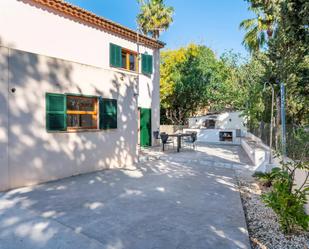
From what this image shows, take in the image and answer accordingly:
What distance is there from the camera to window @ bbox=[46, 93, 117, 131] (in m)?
6.78

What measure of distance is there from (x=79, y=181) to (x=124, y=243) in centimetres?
381

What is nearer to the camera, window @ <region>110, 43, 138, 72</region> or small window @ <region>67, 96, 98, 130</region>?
small window @ <region>67, 96, 98, 130</region>

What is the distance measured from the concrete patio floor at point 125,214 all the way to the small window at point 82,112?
5.45ft

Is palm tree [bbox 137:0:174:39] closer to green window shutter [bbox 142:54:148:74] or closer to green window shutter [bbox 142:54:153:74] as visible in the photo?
green window shutter [bbox 142:54:153:74]

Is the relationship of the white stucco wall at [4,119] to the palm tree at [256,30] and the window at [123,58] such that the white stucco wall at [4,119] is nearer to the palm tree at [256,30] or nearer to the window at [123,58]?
the window at [123,58]

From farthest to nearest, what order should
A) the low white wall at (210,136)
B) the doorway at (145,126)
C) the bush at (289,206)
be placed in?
the low white wall at (210,136), the doorway at (145,126), the bush at (289,206)

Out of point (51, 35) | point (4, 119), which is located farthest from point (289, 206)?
point (51, 35)

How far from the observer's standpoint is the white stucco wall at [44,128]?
5988 mm

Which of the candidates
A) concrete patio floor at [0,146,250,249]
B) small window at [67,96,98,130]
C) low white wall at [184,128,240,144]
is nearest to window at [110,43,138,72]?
small window at [67,96,98,130]

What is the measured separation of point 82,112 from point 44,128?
1475mm

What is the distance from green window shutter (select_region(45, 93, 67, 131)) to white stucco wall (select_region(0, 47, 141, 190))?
5.0 inches

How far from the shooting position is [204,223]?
13.2 ft

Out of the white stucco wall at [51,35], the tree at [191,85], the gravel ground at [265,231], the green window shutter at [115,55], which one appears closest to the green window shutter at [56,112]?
the white stucco wall at [51,35]

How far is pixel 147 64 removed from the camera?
14031 millimetres
